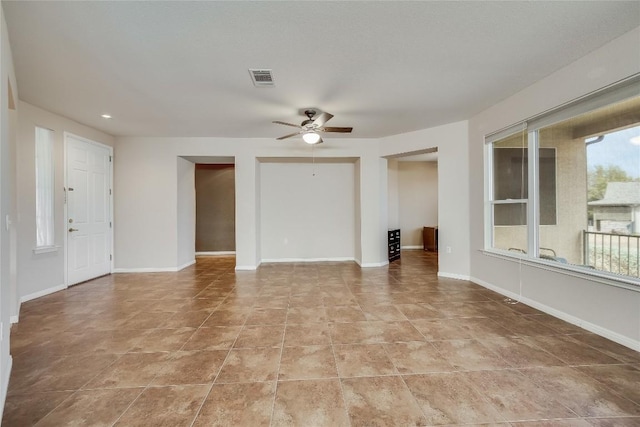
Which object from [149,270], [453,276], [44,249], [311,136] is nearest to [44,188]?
[44,249]

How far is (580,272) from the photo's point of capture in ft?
9.29

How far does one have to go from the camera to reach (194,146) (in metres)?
5.68

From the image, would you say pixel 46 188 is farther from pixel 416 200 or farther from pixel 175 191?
pixel 416 200

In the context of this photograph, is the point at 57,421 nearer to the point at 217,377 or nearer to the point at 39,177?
the point at 217,377

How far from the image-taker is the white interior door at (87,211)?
462 centimetres

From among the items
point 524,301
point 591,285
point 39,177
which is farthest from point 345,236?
point 39,177

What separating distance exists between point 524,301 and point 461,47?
3076 millimetres

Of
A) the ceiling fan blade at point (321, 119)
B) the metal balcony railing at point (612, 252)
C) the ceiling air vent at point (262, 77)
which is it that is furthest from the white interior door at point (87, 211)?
the metal balcony railing at point (612, 252)

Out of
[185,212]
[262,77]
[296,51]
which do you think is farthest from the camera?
[185,212]

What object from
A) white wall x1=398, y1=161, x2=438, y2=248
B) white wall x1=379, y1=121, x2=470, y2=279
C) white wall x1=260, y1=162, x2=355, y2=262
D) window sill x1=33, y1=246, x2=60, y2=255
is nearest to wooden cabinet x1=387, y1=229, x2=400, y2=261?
white wall x1=260, y1=162, x2=355, y2=262

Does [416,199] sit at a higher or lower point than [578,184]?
higher

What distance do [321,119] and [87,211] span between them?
4.41 metres

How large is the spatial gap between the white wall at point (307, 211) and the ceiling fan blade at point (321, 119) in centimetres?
265

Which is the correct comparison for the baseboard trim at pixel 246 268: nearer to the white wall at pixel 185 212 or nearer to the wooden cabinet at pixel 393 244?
the white wall at pixel 185 212
